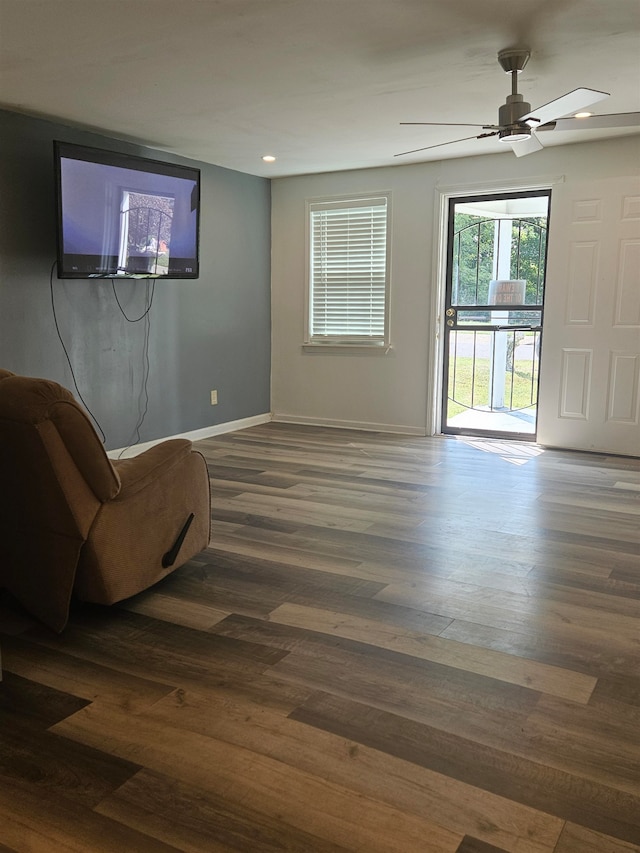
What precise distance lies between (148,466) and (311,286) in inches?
182

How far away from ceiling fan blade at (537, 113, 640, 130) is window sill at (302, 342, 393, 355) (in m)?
2.93

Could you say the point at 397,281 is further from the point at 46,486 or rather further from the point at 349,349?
the point at 46,486

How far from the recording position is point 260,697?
215 cm

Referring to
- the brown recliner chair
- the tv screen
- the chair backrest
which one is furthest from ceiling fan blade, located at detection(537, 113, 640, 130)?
the chair backrest

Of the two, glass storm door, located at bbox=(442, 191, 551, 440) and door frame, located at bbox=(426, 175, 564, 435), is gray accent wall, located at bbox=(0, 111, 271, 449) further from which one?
glass storm door, located at bbox=(442, 191, 551, 440)

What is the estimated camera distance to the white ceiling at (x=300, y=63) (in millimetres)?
3045

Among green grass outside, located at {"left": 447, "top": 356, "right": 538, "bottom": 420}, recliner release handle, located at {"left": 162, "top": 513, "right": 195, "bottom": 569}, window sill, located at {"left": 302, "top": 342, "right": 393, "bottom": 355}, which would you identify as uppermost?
Result: window sill, located at {"left": 302, "top": 342, "right": 393, "bottom": 355}

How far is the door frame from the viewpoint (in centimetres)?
604

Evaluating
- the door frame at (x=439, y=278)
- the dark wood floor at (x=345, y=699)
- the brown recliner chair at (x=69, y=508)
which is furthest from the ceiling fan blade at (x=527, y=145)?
the brown recliner chair at (x=69, y=508)

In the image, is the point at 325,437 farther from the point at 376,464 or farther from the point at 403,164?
the point at 403,164

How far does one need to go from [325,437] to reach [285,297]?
1607 mm

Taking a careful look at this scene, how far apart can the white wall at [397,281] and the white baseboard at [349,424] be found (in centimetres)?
1

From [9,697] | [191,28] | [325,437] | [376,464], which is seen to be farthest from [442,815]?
[325,437]

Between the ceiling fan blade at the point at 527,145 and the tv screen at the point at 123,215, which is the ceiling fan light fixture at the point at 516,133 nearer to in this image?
the ceiling fan blade at the point at 527,145
